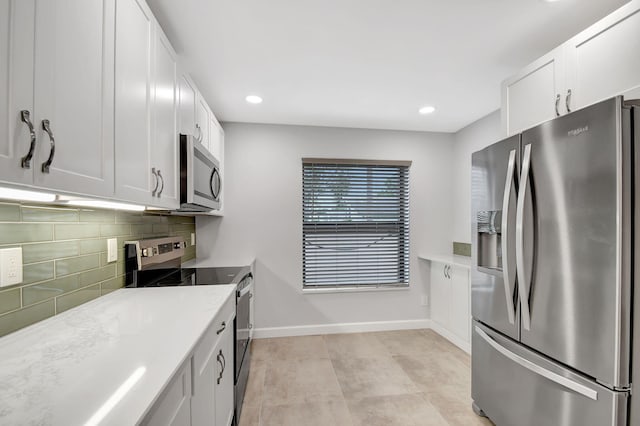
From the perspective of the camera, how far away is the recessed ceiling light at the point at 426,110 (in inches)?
115

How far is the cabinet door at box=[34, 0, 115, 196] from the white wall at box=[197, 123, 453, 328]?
2.30 meters

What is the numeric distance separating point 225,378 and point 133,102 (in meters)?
1.41

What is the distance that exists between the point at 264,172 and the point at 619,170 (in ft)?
9.55

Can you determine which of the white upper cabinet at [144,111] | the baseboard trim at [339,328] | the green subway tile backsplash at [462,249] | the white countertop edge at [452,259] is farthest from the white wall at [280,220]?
the white upper cabinet at [144,111]

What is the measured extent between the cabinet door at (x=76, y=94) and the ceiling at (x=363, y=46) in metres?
0.73

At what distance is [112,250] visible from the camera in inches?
65.7

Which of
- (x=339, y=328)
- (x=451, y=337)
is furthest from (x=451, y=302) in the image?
(x=339, y=328)

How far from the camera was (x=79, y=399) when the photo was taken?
26.4 inches

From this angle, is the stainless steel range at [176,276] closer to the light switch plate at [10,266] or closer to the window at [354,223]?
the light switch plate at [10,266]

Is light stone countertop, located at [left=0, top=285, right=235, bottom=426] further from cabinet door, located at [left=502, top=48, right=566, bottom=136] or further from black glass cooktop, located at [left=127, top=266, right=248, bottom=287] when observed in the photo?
cabinet door, located at [left=502, top=48, right=566, bottom=136]

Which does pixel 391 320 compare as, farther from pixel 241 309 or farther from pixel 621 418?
pixel 621 418

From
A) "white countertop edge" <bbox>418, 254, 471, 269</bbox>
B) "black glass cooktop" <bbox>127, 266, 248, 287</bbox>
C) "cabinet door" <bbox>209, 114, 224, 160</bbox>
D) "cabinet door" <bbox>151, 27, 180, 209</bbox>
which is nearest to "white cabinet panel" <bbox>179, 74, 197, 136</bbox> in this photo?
"cabinet door" <bbox>151, 27, 180, 209</bbox>

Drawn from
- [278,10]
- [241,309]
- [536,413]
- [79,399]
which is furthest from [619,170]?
[241,309]

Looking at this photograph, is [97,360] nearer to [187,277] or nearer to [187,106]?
[187,277]
